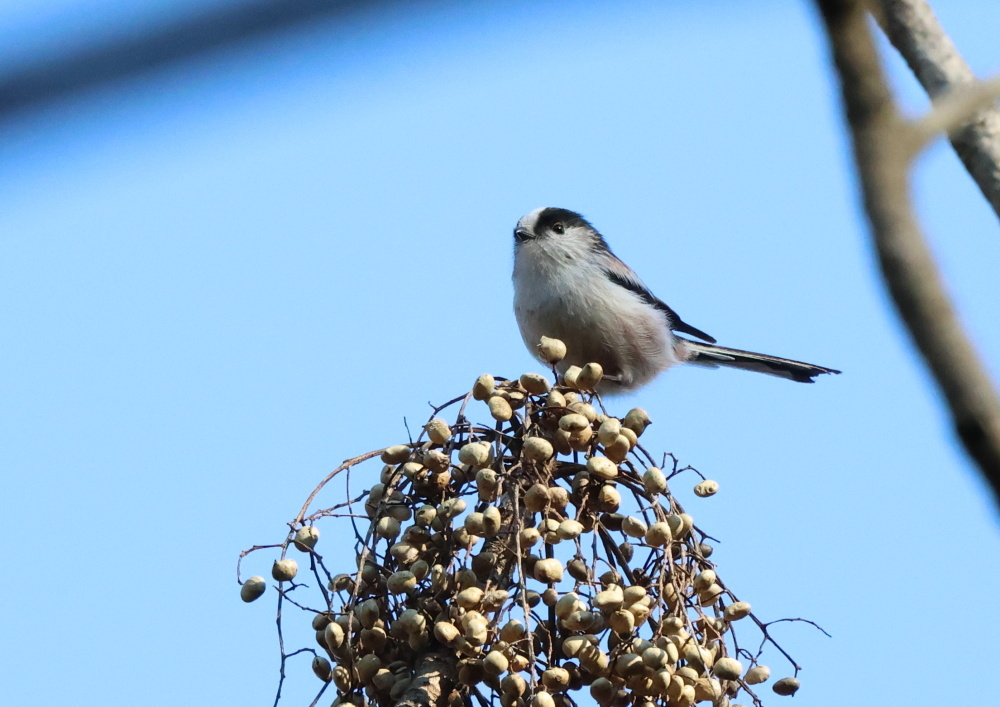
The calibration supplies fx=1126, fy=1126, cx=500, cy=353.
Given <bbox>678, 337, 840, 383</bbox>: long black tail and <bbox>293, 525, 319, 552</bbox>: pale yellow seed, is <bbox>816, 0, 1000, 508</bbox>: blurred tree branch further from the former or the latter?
<bbox>678, 337, 840, 383</bbox>: long black tail

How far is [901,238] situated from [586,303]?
11.7 feet

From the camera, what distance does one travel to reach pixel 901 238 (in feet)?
3.34

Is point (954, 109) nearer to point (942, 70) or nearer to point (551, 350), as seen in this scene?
point (942, 70)

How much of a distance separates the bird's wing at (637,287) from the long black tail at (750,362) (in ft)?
0.24

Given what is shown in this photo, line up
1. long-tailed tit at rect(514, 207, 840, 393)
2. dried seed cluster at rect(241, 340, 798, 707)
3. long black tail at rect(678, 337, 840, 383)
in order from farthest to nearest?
long black tail at rect(678, 337, 840, 383), long-tailed tit at rect(514, 207, 840, 393), dried seed cluster at rect(241, 340, 798, 707)

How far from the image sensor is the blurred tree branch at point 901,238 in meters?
0.97

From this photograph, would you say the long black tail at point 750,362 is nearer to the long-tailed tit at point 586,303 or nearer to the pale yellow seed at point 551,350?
the long-tailed tit at point 586,303

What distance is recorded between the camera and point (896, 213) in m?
1.04

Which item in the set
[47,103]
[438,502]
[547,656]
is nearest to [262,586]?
[438,502]

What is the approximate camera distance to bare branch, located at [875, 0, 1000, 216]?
88.0 inches

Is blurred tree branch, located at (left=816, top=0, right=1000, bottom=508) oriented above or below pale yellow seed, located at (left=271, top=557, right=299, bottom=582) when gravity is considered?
below

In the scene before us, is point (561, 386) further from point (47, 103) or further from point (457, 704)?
point (47, 103)

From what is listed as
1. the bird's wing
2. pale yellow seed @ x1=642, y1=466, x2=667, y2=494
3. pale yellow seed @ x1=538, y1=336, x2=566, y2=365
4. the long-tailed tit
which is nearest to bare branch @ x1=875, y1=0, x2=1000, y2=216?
pale yellow seed @ x1=642, y1=466, x2=667, y2=494

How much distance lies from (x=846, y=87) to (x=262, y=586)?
1751 mm
